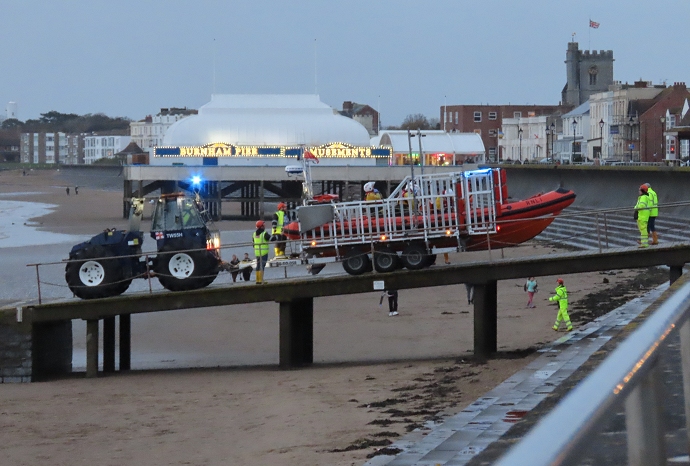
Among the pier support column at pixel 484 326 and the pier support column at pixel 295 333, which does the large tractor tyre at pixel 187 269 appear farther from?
the pier support column at pixel 484 326

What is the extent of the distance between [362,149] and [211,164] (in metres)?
10.5

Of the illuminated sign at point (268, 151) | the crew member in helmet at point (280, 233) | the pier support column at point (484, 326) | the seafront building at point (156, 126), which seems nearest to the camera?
the pier support column at point (484, 326)

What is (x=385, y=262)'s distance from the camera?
18922 mm

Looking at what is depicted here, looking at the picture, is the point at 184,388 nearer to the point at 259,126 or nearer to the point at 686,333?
the point at 686,333

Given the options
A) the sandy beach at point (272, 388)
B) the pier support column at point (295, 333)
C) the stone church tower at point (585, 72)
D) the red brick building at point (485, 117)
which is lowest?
the sandy beach at point (272, 388)

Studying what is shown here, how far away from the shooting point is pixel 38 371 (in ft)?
59.1

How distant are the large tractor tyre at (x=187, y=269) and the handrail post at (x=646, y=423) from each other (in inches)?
651

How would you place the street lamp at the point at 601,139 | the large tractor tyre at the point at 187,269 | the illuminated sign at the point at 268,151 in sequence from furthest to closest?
the street lamp at the point at 601,139 → the illuminated sign at the point at 268,151 → the large tractor tyre at the point at 187,269

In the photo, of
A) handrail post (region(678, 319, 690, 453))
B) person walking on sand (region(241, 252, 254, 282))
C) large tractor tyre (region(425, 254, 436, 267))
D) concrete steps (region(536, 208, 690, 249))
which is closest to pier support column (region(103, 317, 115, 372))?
person walking on sand (region(241, 252, 254, 282))

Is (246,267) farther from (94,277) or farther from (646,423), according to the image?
(646,423)

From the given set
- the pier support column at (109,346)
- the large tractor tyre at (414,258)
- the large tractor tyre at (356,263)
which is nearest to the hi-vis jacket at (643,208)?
the large tractor tyre at (414,258)

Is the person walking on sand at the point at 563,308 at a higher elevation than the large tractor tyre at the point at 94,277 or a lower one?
lower

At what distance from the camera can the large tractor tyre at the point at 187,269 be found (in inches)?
734

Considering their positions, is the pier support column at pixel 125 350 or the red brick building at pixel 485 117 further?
the red brick building at pixel 485 117
